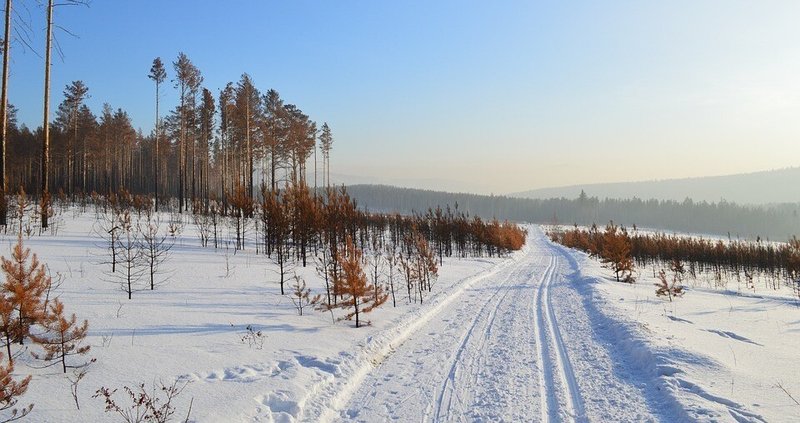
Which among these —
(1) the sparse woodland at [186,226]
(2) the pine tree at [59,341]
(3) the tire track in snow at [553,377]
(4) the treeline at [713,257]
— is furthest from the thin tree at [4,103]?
(4) the treeline at [713,257]

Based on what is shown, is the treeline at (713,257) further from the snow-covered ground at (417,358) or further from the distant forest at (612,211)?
the distant forest at (612,211)

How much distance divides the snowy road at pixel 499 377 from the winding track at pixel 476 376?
13 millimetres

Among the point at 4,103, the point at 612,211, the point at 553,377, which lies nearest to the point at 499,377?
the point at 553,377

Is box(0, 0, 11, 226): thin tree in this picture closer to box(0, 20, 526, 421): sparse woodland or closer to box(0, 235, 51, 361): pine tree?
box(0, 20, 526, 421): sparse woodland

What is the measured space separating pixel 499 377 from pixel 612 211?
196306 millimetres

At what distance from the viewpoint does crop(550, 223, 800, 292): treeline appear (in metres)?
24.9

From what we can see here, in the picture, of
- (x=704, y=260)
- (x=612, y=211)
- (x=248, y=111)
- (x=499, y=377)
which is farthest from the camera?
(x=612, y=211)

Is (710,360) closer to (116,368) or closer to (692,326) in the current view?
(692,326)

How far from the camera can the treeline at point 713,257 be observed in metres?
24.9

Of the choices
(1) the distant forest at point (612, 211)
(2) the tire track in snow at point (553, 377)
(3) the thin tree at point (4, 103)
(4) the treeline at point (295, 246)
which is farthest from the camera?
(1) the distant forest at point (612, 211)

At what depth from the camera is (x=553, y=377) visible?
6.55 meters

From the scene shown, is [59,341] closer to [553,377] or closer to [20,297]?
[20,297]

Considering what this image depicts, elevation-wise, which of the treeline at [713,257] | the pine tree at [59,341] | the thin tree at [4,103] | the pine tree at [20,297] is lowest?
the treeline at [713,257]

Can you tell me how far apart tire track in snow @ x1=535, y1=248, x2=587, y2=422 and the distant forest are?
133 metres
